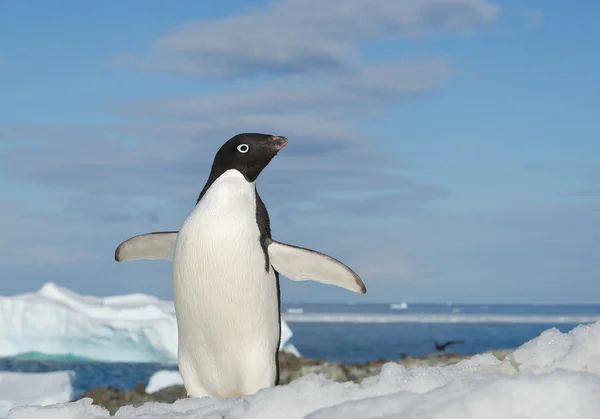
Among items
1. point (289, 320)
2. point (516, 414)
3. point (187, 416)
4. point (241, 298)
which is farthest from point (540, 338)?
point (289, 320)

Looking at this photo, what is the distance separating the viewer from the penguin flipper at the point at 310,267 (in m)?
5.18

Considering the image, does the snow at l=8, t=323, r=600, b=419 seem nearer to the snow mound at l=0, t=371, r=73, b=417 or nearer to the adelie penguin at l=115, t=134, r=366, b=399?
the adelie penguin at l=115, t=134, r=366, b=399

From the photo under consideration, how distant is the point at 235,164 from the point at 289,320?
79.6 meters

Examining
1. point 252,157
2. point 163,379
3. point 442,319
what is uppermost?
point 252,157

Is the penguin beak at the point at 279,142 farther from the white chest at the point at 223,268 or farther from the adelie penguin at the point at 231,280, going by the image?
the white chest at the point at 223,268

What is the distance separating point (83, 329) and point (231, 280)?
59.3 feet

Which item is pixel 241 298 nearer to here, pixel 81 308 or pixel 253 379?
pixel 253 379

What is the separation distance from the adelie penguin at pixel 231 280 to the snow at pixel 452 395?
6.69 feet

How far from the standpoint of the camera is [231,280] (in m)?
4.84

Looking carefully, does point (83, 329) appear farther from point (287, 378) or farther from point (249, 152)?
point (249, 152)

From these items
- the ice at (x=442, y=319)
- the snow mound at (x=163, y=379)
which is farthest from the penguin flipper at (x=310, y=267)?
the ice at (x=442, y=319)

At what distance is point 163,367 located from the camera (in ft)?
78.1

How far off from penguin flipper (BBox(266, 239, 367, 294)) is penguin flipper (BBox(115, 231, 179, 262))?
2.86 feet

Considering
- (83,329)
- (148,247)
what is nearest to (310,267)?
(148,247)
